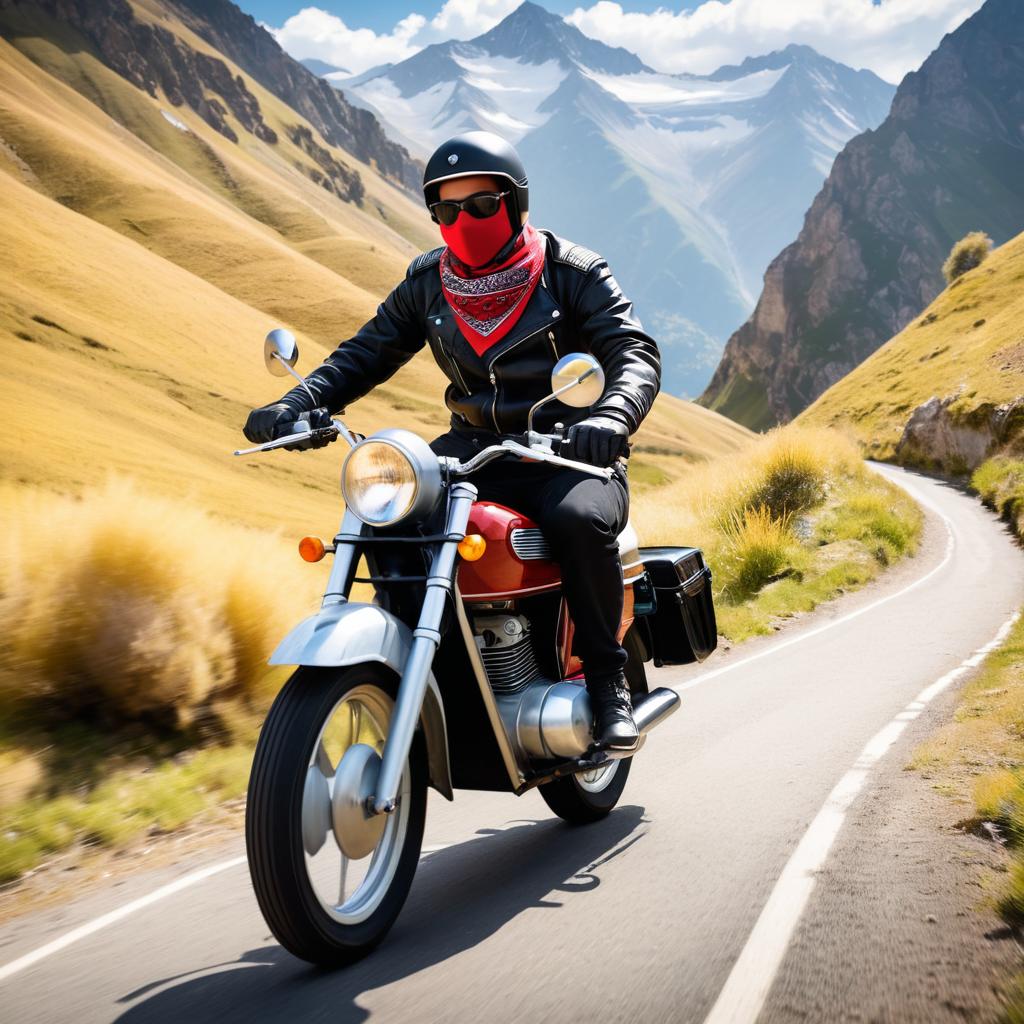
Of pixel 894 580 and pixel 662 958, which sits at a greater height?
pixel 894 580

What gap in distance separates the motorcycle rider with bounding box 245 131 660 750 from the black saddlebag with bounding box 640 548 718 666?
87cm

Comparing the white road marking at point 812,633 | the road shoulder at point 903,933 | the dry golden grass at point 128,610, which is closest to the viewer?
the road shoulder at point 903,933

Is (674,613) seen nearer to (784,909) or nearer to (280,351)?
(784,909)

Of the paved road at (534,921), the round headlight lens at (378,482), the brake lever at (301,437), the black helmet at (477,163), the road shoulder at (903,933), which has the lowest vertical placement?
the road shoulder at (903,933)

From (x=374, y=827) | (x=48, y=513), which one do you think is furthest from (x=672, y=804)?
(x=48, y=513)

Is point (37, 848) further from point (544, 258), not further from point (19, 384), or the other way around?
point (19, 384)

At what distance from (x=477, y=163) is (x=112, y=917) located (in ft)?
10.3

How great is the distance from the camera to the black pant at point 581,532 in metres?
3.64

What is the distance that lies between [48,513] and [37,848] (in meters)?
2.36

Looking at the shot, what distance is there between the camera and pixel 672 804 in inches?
188

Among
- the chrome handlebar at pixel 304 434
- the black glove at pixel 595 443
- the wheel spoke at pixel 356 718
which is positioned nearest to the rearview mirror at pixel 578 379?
the black glove at pixel 595 443

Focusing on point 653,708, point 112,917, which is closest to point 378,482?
point 653,708

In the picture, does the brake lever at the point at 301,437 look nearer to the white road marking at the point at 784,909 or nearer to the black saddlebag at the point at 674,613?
the black saddlebag at the point at 674,613

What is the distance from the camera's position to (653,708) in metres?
4.24
